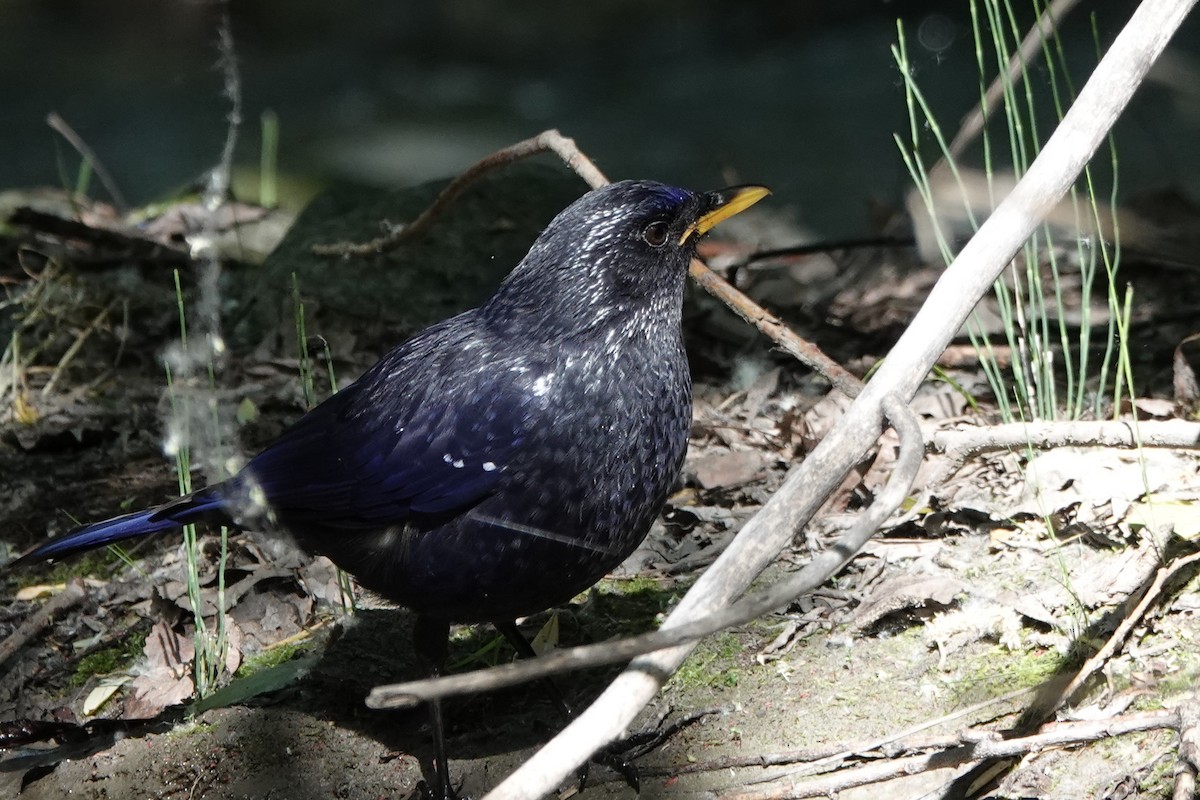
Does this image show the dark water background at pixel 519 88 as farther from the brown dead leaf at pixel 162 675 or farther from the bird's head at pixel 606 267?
the brown dead leaf at pixel 162 675

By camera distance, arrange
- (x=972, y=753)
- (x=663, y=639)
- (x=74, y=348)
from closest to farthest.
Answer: (x=663, y=639), (x=972, y=753), (x=74, y=348)

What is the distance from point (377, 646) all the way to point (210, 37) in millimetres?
9920

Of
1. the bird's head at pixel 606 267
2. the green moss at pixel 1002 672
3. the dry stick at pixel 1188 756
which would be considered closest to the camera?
the dry stick at pixel 1188 756

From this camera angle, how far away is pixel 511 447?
2889mm

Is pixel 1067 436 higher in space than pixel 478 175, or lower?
lower

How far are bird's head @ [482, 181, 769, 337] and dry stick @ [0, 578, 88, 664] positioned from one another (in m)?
1.47

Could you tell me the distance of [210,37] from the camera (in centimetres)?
1214

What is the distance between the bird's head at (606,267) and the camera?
306 centimetres

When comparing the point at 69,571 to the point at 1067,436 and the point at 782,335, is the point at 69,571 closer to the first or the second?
the point at 782,335

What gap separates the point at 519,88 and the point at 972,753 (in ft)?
30.2

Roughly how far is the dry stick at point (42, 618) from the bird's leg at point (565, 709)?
1179mm

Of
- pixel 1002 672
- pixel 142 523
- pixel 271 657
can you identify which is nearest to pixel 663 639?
pixel 1002 672

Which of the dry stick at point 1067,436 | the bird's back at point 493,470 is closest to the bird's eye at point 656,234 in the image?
the bird's back at point 493,470

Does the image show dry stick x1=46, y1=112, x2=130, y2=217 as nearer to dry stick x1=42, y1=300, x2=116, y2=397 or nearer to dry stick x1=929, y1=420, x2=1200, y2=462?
dry stick x1=42, y1=300, x2=116, y2=397
